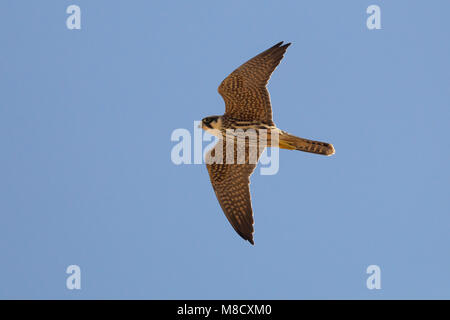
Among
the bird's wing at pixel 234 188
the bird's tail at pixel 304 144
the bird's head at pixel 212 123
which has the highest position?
the bird's head at pixel 212 123

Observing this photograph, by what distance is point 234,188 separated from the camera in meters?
7.21

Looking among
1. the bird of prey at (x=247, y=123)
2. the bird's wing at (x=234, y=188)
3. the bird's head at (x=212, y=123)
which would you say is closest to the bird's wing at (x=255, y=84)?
the bird of prey at (x=247, y=123)

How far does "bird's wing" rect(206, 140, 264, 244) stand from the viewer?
692 cm

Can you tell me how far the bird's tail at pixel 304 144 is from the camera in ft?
21.6

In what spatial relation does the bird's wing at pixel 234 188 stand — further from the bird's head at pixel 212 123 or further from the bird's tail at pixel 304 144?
the bird's tail at pixel 304 144

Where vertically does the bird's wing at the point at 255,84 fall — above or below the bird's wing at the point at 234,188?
above

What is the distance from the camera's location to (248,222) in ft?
22.4

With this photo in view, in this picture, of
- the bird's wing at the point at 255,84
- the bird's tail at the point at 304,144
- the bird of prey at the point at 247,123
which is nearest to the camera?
the bird's tail at the point at 304,144

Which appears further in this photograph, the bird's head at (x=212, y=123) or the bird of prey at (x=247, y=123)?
the bird's head at (x=212, y=123)

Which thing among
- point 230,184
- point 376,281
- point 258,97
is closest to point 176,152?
point 230,184

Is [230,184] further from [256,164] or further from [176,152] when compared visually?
[176,152]

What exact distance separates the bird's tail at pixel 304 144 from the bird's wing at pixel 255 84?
1.09ft

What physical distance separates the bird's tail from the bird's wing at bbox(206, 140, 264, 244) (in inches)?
23.9
